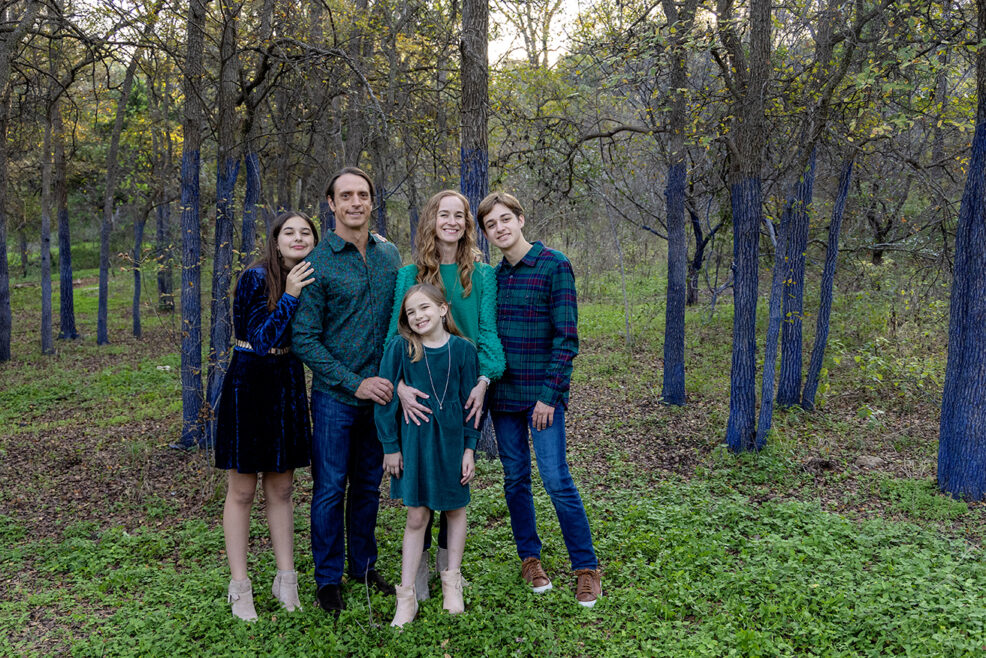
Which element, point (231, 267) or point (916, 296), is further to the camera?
point (916, 296)

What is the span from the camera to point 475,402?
332 cm

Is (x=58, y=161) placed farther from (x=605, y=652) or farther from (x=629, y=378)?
(x=605, y=652)

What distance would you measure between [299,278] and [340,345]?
40 centimetres

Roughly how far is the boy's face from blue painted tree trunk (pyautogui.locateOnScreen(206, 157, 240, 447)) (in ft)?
13.2

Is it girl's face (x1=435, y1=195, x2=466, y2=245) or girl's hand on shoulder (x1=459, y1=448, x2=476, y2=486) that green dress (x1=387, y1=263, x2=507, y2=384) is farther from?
girl's hand on shoulder (x1=459, y1=448, x2=476, y2=486)

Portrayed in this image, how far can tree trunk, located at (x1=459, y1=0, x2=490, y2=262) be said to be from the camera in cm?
603

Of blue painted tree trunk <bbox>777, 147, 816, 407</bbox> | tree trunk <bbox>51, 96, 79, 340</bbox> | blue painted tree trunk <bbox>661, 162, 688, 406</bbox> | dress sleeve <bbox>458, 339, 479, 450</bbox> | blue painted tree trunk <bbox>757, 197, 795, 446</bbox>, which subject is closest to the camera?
dress sleeve <bbox>458, 339, 479, 450</bbox>

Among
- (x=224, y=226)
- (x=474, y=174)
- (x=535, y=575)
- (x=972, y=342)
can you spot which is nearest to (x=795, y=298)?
(x=972, y=342)

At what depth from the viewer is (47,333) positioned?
1320 centimetres

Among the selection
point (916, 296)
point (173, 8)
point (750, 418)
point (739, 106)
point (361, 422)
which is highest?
point (173, 8)

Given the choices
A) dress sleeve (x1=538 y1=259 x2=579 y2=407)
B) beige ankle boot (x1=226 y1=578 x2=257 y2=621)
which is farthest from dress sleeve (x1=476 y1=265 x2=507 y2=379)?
beige ankle boot (x1=226 y1=578 x2=257 y2=621)

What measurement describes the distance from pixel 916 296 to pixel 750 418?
5667 millimetres

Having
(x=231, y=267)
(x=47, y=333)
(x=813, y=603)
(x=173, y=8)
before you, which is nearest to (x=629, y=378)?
(x=231, y=267)

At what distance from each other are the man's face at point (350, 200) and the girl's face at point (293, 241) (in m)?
0.22
